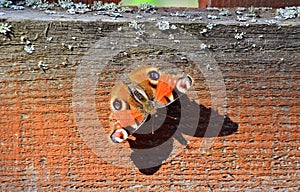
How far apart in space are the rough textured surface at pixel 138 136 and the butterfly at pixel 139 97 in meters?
0.04

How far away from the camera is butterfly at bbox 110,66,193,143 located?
135 cm

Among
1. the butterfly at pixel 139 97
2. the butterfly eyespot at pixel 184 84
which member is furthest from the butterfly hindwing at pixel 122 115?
the butterfly eyespot at pixel 184 84

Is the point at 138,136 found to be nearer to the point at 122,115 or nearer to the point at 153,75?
the point at 122,115

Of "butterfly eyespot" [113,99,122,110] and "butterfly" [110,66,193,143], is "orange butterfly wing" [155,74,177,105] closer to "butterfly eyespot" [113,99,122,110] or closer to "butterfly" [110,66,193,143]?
"butterfly" [110,66,193,143]

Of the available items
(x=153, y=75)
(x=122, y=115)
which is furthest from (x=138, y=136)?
(x=153, y=75)

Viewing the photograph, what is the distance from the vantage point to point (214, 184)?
1429mm

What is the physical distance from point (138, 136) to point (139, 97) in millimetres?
142

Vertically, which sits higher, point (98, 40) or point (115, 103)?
point (98, 40)

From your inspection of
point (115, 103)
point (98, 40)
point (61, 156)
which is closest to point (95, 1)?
point (98, 40)

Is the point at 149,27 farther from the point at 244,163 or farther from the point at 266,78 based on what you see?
the point at 244,163

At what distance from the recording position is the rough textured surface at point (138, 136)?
135 cm

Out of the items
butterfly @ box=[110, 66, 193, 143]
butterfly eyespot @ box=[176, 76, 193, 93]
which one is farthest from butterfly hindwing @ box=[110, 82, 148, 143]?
butterfly eyespot @ box=[176, 76, 193, 93]

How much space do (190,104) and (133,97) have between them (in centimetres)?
18

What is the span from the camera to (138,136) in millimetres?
1373
